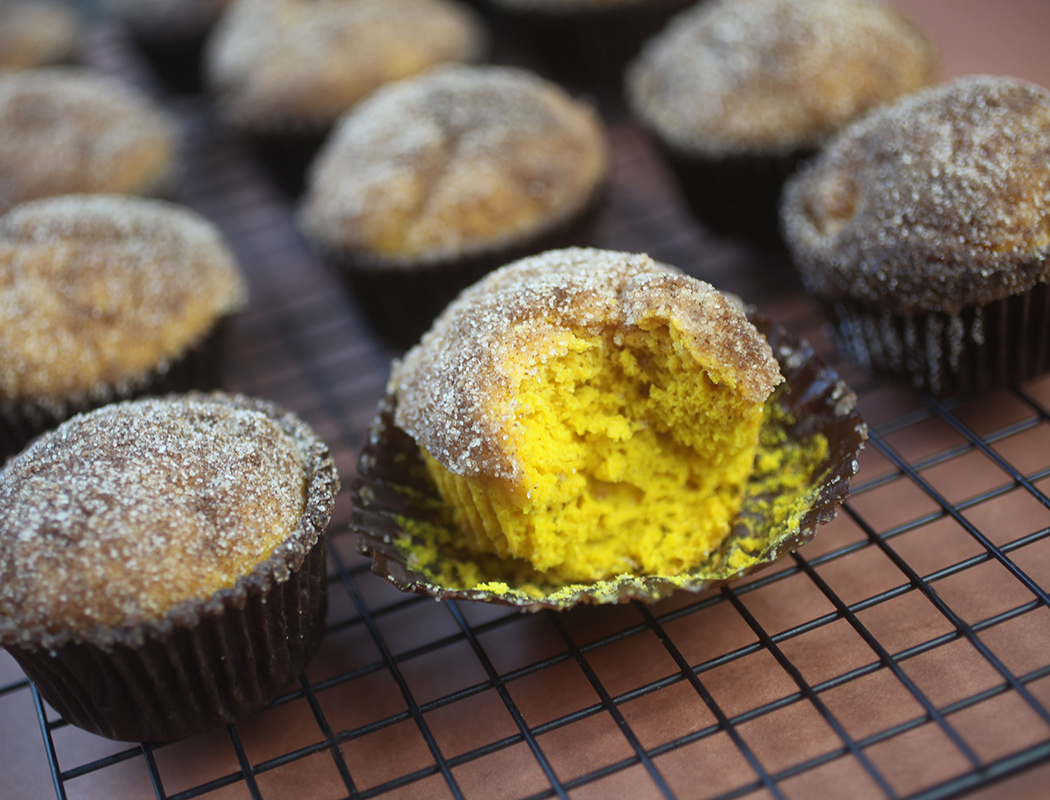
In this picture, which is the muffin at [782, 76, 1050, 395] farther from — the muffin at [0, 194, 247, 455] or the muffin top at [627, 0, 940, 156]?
the muffin at [0, 194, 247, 455]

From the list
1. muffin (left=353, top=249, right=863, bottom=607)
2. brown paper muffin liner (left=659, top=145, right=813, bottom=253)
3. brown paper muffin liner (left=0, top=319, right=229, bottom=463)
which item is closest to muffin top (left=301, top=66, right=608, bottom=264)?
brown paper muffin liner (left=659, top=145, right=813, bottom=253)

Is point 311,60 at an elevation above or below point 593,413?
above

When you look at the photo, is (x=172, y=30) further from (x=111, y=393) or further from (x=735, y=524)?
(x=735, y=524)

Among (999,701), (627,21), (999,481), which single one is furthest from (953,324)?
(627,21)

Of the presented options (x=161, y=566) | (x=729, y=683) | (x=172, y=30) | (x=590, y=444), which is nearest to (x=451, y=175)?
(x=590, y=444)

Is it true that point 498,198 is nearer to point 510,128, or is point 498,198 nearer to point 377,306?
point 510,128

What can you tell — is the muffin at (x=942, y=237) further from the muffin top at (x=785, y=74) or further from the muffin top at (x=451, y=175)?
the muffin top at (x=451, y=175)
